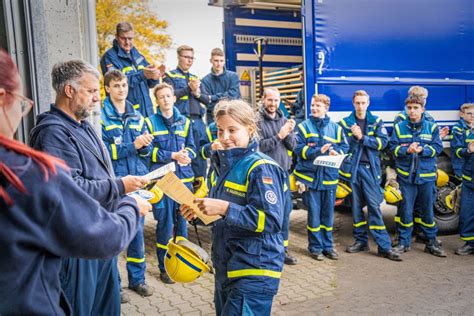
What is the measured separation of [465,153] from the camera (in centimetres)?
600

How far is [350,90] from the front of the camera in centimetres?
618

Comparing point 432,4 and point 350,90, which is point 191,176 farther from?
point 432,4

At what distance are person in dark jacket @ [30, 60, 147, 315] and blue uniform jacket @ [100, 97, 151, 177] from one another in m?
1.60

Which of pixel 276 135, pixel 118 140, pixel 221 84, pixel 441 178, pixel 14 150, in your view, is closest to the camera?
pixel 14 150

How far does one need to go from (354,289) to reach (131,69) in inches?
138

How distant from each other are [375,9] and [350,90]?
3.85ft

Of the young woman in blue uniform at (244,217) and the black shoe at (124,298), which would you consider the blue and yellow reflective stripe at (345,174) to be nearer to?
the black shoe at (124,298)

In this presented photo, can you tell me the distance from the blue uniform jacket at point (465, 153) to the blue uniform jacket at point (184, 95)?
3311 mm

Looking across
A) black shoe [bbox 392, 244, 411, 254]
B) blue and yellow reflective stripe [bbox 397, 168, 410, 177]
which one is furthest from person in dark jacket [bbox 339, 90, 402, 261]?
blue and yellow reflective stripe [bbox 397, 168, 410, 177]

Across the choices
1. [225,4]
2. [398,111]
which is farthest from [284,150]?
[225,4]

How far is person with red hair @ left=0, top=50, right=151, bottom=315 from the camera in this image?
1.31 m

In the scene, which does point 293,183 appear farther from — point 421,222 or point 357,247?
point 421,222

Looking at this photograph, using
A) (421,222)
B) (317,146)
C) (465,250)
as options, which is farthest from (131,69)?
(465,250)

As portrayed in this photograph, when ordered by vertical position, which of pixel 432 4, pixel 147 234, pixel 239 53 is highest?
pixel 432 4
